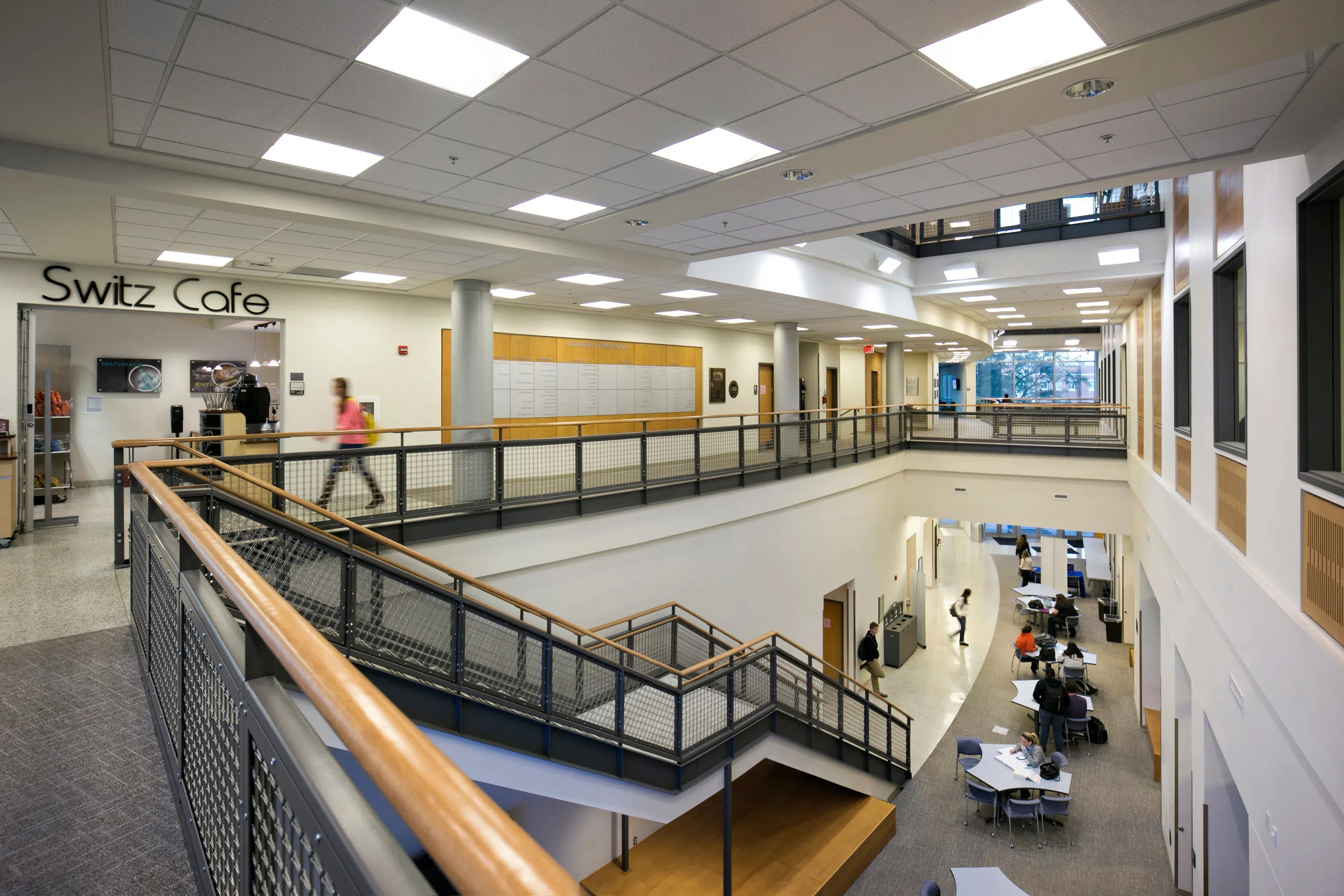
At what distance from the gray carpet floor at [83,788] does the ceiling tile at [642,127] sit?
4124mm

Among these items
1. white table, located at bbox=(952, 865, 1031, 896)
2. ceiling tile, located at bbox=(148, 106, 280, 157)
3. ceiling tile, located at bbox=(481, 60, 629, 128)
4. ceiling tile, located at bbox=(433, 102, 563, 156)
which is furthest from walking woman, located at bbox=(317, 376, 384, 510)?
white table, located at bbox=(952, 865, 1031, 896)

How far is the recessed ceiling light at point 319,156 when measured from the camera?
16.0 ft

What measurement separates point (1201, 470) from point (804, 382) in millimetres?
15135

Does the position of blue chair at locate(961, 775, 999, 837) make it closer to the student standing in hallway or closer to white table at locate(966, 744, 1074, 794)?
white table at locate(966, 744, 1074, 794)

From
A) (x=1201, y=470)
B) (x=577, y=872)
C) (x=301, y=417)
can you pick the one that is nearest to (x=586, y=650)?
(x=577, y=872)

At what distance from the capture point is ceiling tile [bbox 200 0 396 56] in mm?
3156

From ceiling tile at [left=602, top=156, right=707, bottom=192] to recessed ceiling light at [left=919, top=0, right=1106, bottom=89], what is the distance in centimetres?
219

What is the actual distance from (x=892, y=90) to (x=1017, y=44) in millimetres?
679

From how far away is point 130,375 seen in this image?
581 inches

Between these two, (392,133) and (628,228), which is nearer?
(392,133)

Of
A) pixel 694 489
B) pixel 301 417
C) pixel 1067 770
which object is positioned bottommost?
pixel 1067 770

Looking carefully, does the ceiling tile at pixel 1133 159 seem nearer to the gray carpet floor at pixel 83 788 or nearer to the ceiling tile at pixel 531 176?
the ceiling tile at pixel 531 176

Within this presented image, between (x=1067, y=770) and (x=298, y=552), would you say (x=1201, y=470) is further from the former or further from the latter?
(x=298, y=552)

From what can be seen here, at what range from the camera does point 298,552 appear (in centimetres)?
430
